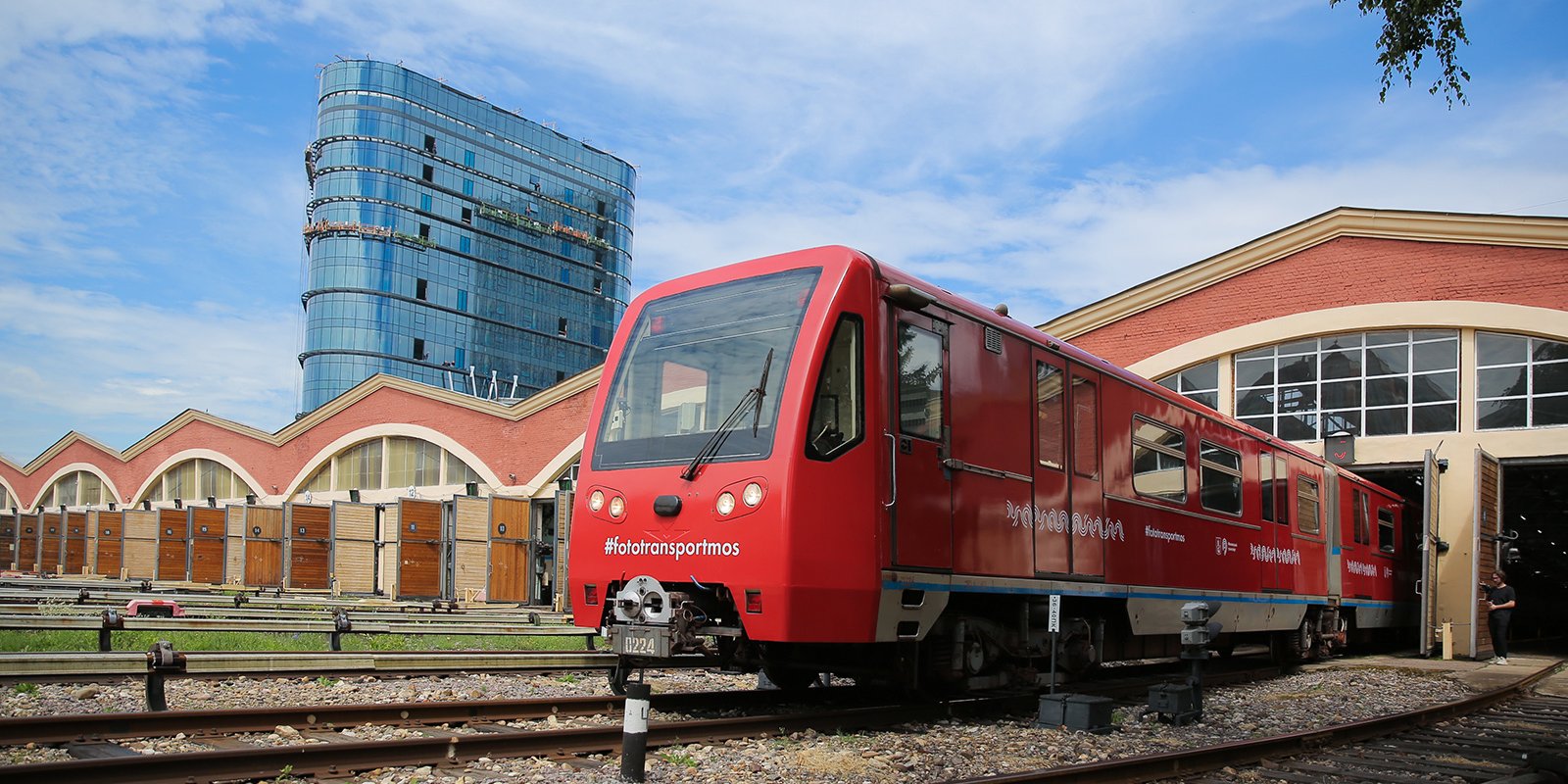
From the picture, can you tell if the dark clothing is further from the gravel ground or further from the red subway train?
the red subway train

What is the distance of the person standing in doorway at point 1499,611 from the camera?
56.6 feet

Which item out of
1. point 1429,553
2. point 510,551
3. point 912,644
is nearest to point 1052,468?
point 912,644

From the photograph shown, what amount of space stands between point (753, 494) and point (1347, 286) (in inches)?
718

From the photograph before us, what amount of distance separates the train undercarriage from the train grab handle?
40.9 inches

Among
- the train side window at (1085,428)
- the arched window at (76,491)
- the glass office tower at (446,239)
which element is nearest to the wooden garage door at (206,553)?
the arched window at (76,491)

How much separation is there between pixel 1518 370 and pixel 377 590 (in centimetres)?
2448

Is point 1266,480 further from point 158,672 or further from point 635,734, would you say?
point 158,672

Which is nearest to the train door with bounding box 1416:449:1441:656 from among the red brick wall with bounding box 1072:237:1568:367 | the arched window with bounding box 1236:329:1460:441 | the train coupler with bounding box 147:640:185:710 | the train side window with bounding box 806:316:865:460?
the arched window with bounding box 1236:329:1460:441

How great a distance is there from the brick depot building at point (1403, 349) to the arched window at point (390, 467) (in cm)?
1704

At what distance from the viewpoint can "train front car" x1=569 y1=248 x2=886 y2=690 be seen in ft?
23.8

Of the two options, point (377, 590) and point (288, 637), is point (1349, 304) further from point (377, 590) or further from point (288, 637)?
point (377, 590)

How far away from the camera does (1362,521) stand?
18.3m

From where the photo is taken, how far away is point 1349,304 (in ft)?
70.9

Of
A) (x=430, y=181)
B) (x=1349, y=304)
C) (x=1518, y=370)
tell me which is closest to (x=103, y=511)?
(x=1349, y=304)
